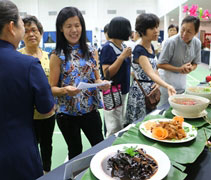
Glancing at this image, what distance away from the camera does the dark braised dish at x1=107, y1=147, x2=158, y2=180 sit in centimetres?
71

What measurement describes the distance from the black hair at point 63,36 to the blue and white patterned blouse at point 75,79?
3 cm

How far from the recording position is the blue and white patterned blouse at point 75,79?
1.52m

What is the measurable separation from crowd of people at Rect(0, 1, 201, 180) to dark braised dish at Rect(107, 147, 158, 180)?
0.53 m

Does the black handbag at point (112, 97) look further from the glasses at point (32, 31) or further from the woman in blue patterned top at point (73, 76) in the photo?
the glasses at point (32, 31)

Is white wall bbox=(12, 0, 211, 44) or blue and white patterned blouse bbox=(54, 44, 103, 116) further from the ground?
white wall bbox=(12, 0, 211, 44)

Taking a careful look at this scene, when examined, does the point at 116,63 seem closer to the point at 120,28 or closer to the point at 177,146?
the point at 120,28

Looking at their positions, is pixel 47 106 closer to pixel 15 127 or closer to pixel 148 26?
pixel 15 127

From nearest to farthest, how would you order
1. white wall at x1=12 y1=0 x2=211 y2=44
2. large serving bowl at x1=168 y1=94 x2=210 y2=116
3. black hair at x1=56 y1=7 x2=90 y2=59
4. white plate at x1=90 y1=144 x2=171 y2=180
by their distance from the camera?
1. white plate at x1=90 y1=144 x2=171 y2=180
2. large serving bowl at x1=168 y1=94 x2=210 y2=116
3. black hair at x1=56 y1=7 x2=90 y2=59
4. white wall at x1=12 y1=0 x2=211 y2=44

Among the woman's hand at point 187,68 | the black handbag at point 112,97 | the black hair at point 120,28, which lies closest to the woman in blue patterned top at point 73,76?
the black handbag at point 112,97

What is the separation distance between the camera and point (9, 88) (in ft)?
3.24

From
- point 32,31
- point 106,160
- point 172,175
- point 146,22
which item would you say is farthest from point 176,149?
point 32,31

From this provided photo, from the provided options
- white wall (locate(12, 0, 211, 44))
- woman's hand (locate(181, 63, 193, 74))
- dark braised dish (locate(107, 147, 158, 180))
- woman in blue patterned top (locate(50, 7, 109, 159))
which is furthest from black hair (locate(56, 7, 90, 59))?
white wall (locate(12, 0, 211, 44))

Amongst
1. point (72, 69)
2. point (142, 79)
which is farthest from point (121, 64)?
point (72, 69)

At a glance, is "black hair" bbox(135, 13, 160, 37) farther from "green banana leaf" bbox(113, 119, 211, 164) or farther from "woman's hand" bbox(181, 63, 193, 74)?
"green banana leaf" bbox(113, 119, 211, 164)
